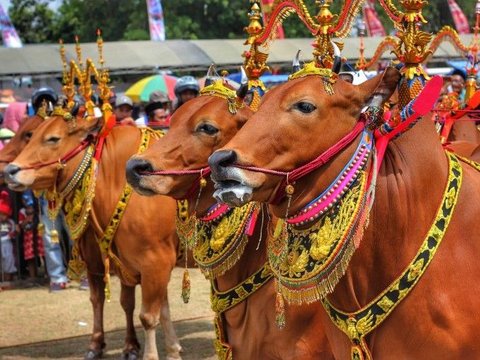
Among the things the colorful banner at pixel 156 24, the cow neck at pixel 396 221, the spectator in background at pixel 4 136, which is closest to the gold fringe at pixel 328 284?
the cow neck at pixel 396 221

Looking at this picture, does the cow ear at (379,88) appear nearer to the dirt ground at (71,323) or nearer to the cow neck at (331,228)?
the cow neck at (331,228)

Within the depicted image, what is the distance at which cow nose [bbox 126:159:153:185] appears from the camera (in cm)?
400

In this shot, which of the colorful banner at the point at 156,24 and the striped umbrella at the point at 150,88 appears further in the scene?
the colorful banner at the point at 156,24

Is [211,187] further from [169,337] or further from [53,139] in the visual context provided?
[169,337]

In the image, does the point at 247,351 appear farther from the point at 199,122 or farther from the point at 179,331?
the point at 179,331

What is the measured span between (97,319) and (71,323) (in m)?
1.21

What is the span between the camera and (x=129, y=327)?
6531 mm

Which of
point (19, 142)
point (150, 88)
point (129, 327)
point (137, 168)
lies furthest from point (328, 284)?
point (150, 88)

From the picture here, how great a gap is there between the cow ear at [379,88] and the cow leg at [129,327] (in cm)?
407

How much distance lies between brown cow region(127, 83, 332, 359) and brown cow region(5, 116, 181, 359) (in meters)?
1.78

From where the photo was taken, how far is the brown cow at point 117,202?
5.92 metres

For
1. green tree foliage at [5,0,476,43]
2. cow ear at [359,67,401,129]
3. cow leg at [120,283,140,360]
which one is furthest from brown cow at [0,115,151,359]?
green tree foliage at [5,0,476,43]

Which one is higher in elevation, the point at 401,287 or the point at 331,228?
the point at 331,228

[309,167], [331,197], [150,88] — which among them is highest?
[150,88]
